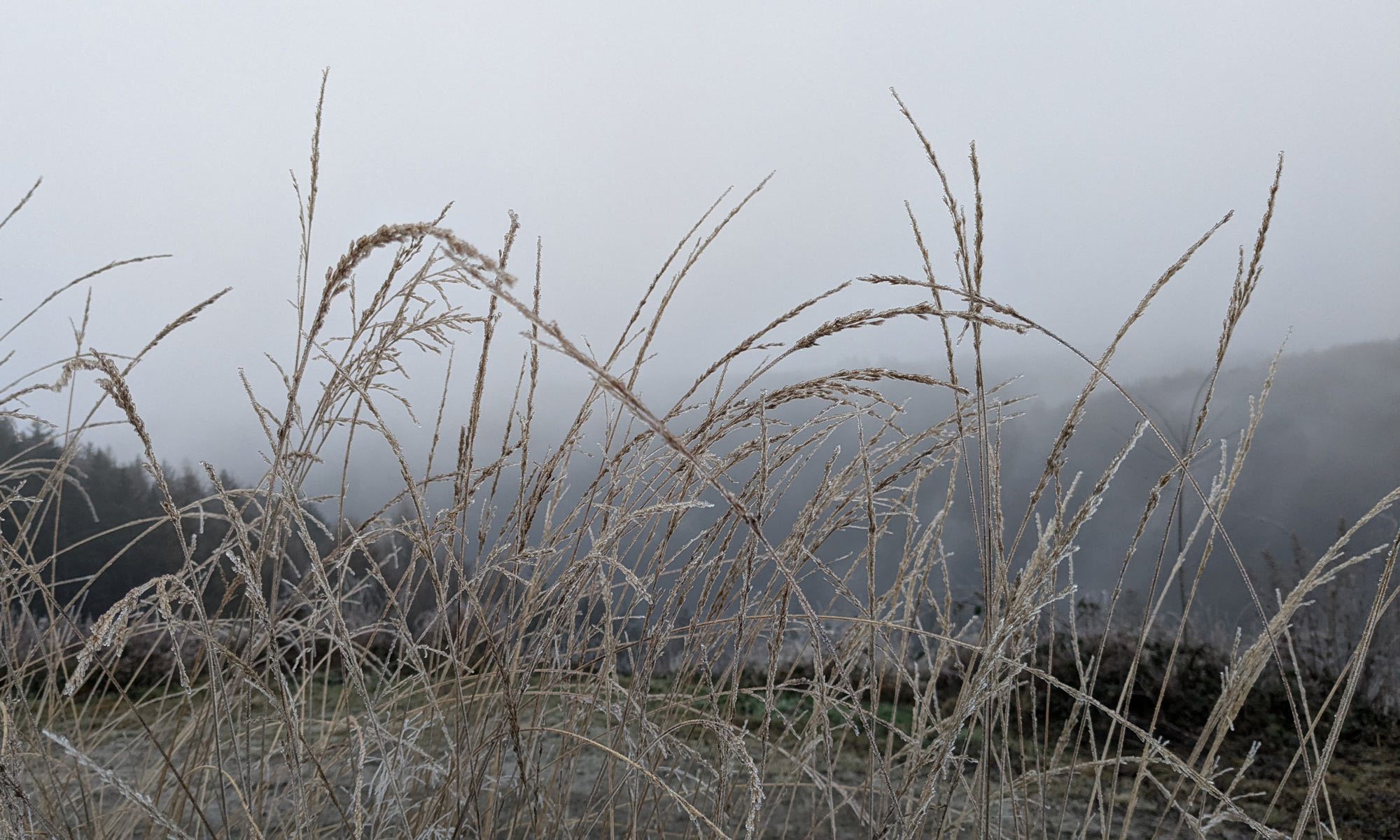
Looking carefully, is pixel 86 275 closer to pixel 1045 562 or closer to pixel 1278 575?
pixel 1045 562

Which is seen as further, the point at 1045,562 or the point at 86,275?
the point at 86,275

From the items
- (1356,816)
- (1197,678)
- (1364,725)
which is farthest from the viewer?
(1197,678)

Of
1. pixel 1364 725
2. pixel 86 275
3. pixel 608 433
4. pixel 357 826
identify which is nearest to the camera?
pixel 357 826

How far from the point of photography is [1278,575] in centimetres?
652

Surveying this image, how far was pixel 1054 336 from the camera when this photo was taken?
101 centimetres

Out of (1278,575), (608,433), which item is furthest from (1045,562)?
(1278,575)

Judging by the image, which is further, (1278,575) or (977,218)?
(1278,575)

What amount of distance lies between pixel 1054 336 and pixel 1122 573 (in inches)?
19.4

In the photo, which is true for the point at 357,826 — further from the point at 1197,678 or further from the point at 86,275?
the point at 1197,678

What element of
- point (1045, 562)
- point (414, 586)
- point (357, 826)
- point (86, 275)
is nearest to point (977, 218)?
point (1045, 562)

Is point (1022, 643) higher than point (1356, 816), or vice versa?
point (1022, 643)

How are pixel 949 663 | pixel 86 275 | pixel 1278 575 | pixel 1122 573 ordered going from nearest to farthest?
pixel 1122 573, pixel 86 275, pixel 949 663, pixel 1278 575

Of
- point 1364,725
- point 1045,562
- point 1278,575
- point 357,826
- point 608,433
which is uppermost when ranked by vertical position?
point 608,433

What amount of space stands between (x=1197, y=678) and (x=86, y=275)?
633 centimetres
